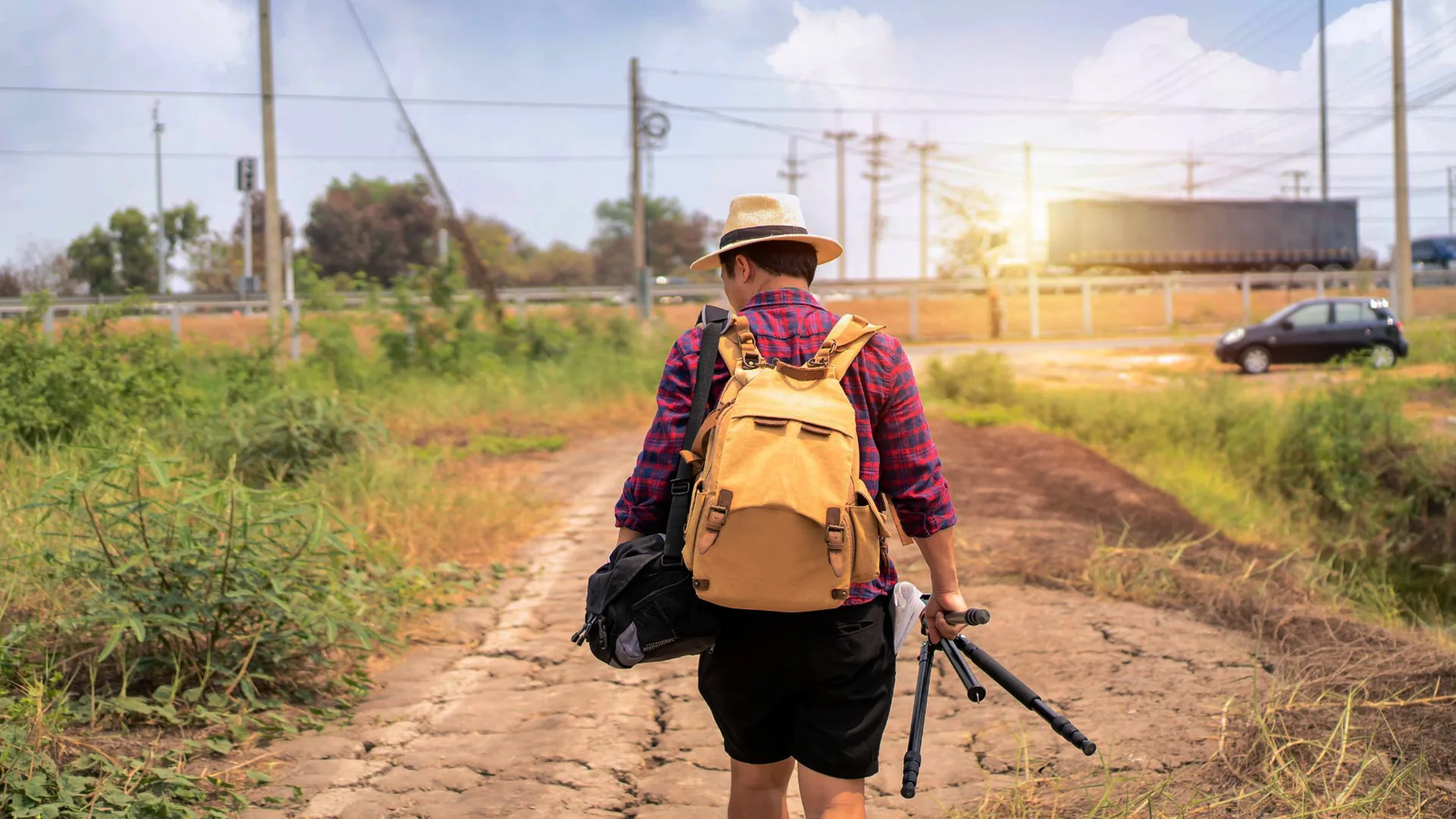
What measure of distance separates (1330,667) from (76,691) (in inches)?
186

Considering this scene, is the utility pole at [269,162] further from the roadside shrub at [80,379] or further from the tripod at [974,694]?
the tripod at [974,694]

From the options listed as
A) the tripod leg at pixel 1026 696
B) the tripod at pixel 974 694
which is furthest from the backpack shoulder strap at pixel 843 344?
the tripod leg at pixel 1026 696

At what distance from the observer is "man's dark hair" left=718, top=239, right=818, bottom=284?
2.69m

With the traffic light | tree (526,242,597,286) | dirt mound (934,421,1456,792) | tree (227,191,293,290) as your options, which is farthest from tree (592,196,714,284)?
dirt mound (934,421,1456,792)

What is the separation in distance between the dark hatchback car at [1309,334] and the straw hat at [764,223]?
71.9 ft

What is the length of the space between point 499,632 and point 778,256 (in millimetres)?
4155

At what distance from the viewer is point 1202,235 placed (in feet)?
135

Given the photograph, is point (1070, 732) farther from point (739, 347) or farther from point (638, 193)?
point (638, 193)

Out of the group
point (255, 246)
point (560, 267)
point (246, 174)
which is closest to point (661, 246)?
point (560, 267)

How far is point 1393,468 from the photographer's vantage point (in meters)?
12.2

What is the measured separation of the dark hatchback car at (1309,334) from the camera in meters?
22.4

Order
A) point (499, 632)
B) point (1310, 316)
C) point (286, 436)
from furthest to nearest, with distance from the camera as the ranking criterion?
1. point (1310, 316)
2. point (286, 436)
3. point (499, 632)

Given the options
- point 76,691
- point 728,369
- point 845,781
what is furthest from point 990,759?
point 76,691

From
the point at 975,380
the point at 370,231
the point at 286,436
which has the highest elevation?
the point at 370,231
